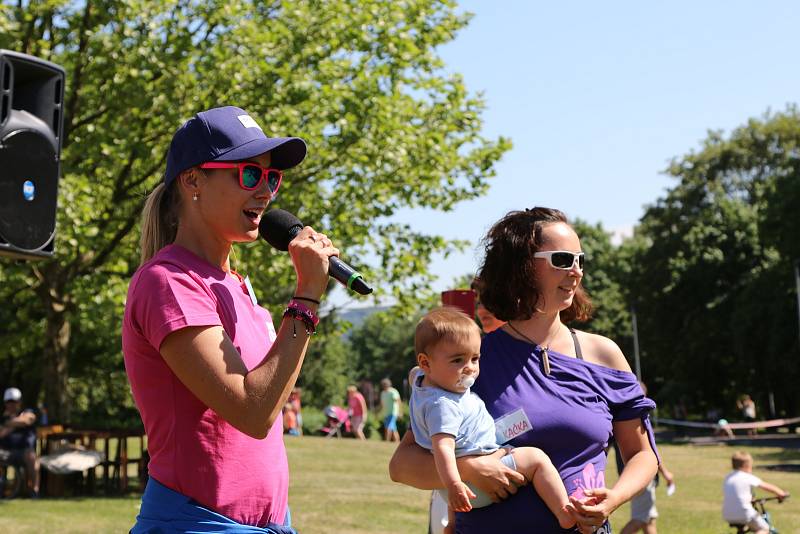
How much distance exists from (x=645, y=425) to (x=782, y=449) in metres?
31.5

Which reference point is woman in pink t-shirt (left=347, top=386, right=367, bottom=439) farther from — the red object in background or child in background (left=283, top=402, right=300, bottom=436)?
the red object in background

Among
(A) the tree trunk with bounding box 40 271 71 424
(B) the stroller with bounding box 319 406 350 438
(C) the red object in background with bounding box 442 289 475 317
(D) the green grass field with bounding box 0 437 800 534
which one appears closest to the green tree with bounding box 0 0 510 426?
(A) the tree trunk with bounding box 40 271 71 424

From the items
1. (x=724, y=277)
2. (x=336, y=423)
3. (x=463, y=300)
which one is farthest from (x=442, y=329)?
(x=724, y=277)

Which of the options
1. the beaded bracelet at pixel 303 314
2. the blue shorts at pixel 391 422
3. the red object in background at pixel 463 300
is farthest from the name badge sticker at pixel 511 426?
the blue shorts at pixel 391 422

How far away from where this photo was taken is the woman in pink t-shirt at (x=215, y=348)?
259 cm

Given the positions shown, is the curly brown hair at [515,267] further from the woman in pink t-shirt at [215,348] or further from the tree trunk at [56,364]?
the tree trunk at [56,364]

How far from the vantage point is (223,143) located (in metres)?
2.86

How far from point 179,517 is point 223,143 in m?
0.99

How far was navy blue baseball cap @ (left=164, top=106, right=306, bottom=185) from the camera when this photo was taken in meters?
2.84

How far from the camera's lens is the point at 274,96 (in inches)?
699

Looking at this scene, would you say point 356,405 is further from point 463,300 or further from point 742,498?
point 463,300

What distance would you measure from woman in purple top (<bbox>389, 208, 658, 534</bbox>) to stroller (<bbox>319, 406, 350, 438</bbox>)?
34515 millimetres

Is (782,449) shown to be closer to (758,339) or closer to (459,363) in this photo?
(758,339)

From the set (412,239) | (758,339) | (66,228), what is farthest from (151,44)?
(758,339)
